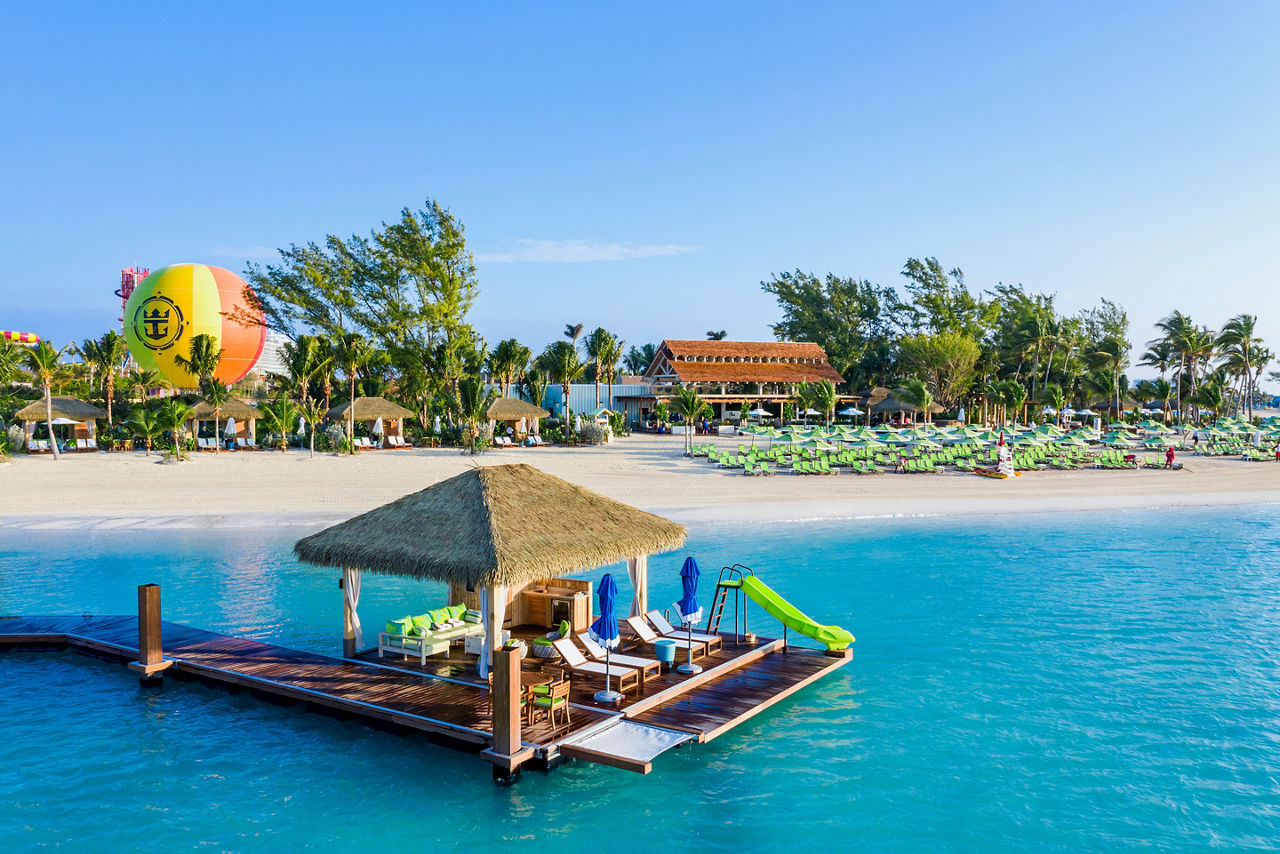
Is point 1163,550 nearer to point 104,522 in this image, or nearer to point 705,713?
point 705,713

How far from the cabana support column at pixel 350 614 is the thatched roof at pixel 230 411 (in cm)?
3255

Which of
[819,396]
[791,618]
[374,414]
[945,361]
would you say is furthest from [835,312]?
[791,618]

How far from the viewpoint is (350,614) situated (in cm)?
1114

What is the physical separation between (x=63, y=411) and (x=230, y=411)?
6.58m

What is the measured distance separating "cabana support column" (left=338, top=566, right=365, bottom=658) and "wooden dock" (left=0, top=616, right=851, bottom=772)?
216mm

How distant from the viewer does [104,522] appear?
2148 centimetres

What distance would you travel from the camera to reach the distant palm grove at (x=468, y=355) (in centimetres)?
4153

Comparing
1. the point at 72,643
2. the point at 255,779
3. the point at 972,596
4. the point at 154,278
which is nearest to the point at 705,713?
the point at 255,779

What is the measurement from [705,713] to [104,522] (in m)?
18.6

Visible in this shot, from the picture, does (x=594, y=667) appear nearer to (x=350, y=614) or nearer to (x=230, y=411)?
(x=350, y=614)

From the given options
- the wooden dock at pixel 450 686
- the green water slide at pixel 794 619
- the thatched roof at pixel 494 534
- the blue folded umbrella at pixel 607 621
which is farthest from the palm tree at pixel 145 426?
the blue folded umbrella at pixel 607 621

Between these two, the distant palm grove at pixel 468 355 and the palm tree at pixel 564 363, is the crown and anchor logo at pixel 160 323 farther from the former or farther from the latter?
the palm tree at pixel 564 363

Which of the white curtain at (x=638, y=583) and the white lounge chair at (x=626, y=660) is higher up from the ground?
the white curtain at (x=638, y=583)

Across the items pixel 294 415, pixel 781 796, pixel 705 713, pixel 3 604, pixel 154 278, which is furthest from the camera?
pixel 154 278
